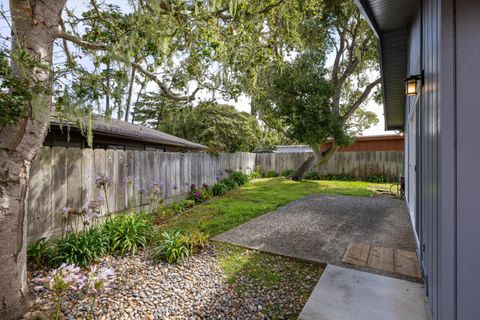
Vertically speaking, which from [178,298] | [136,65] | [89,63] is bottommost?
[178,298]

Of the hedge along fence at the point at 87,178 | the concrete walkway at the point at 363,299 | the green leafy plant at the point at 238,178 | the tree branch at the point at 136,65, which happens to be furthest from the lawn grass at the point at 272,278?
the green leafy plant at the point at 238,178

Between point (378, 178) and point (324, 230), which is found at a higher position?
point (378, 178)

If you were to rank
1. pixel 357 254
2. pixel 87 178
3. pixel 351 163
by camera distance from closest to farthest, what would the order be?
pixel 357 254, pixel 87 178, pixel 351 163

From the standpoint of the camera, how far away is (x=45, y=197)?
3.54 meters

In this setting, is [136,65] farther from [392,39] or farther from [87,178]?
[392,39]

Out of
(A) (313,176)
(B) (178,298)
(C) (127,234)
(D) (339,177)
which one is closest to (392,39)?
(B) (178,298)

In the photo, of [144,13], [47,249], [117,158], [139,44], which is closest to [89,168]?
[117,158]

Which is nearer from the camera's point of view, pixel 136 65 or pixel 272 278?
pixel 272 278

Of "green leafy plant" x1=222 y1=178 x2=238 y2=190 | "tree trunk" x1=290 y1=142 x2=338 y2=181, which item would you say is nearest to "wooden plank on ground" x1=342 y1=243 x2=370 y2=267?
"green leafy plant" x1=222 y1=178 x2=238 y2=190

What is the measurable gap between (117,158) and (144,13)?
283 cm

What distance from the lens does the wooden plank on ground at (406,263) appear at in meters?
2.74

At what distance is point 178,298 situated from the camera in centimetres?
239

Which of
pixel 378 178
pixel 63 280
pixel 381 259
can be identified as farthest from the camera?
pixel 378 178

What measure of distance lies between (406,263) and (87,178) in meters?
5.13
